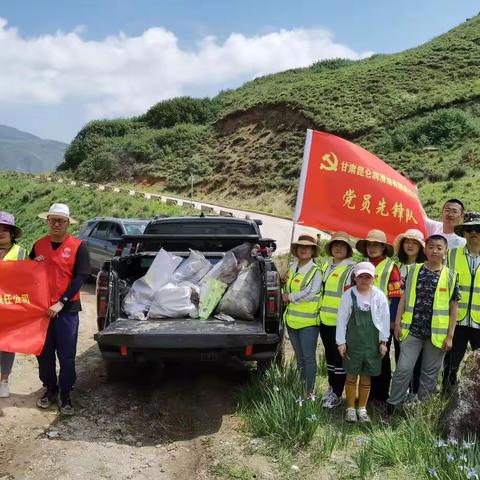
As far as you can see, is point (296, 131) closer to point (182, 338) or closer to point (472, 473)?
point (182, 338)

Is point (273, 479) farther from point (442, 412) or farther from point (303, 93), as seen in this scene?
point (303, 93)

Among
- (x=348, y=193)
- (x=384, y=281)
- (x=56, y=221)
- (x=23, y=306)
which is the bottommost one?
(x=23, y=306)

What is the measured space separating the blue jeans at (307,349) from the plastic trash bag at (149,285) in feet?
4.75

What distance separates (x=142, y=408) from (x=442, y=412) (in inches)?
106

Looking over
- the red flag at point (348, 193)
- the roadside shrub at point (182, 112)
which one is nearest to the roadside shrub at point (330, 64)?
the roadside shrub at point (182, 112)

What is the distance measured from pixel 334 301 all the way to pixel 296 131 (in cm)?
3727

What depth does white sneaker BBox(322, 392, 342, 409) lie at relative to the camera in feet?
16.3

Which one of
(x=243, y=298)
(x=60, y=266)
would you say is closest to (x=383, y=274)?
(x=243, y=298)

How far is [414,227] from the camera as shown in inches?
236

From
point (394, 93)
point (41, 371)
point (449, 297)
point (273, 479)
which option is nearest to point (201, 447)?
point (273, 479)

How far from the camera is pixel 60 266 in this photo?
498 centimetres

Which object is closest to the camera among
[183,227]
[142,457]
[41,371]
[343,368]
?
[142,457]

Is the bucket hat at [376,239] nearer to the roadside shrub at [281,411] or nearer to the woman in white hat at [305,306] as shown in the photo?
the woman in white hat at [305,306]

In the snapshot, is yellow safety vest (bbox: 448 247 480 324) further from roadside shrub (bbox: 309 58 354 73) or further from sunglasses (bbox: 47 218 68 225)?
roadside shrub (bbox: 309 58 354 73)
